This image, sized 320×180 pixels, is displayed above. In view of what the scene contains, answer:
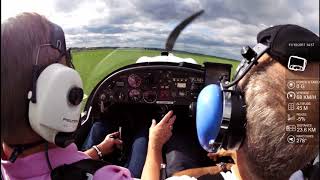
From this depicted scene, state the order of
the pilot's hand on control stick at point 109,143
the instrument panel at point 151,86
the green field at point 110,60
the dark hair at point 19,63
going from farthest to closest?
the instrument panel at point 151,86 → the green field at point 110,60 → the pilot's hand on control stick at point 109,143 → the dark hair at point 19,63

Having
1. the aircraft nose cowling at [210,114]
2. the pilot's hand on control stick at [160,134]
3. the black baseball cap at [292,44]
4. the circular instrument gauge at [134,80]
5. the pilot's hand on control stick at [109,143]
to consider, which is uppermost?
the black baseball cap at [292,44]

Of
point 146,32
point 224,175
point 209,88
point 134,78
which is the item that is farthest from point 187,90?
point 209,88

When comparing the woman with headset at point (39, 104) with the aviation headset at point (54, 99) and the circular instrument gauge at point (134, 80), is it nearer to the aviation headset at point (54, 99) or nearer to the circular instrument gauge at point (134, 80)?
the aviation headset at point (54, 99)

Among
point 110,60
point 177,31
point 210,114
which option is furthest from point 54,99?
point 110,60

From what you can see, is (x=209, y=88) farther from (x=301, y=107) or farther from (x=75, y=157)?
(x=75, y=157)

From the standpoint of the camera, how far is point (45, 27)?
1.22 m

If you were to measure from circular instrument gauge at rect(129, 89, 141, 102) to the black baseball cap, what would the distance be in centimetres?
183

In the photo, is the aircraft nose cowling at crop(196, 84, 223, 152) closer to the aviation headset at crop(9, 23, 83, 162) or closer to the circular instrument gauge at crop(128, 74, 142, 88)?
the aviation headset at crop(9, 23, 83, 162)

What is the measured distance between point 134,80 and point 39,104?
6.26 feet

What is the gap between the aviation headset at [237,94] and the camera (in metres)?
1.23

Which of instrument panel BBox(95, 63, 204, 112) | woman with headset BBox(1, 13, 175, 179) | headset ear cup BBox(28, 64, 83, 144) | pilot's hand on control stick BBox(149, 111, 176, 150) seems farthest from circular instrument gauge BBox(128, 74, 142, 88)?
headset ear cup BBox(28, 64, 83, 144)

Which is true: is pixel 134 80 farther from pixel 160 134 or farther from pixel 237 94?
pixel 237 94

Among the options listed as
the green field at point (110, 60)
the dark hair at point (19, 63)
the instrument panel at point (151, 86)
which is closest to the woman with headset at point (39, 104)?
the dark hair at point (19, 63)

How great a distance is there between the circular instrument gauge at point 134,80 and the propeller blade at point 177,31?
1.02 ft
